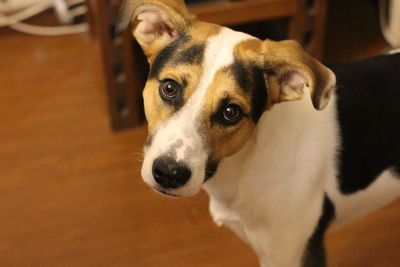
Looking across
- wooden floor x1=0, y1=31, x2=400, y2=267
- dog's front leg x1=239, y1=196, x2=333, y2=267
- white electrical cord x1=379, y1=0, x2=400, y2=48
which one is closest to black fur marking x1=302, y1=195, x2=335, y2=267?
dog's front leg x1=239, y1=196, x2=333, y2=267

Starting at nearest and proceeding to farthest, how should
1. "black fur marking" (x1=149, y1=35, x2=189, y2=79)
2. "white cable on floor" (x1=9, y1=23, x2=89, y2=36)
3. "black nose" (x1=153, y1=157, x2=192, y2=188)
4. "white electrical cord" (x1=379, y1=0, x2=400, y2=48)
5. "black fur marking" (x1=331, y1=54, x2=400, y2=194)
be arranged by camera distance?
"black nose" (x1=153, y1=157, x2=192, y2=188), "black fur marking" (x1=149, y1=35, x2=189, y2=79), "black fur marking" (x1=331, y1=54, x2=400, y2=194), "white electrical cord" (x1=379, y1=0, x2=400, y2=48), "white cable on floor" (x1=9, y1=23, x2=89, y2=36)

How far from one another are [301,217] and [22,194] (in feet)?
3.36

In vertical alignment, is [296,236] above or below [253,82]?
below

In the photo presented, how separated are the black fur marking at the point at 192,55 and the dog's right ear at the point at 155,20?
2.6 inches

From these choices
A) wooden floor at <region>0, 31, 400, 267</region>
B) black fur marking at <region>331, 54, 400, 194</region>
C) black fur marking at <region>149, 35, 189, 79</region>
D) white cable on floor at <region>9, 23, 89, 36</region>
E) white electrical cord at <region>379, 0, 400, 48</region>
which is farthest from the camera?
white cable on floor at <region>9, 23, 89, 36</region>

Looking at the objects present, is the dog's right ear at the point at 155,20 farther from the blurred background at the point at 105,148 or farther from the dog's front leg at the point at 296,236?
the blurred background at the point at 105,148

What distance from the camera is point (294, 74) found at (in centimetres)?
113

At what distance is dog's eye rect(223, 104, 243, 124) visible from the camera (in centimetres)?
110

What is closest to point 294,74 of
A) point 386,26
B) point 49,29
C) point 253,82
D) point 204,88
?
point 253,82

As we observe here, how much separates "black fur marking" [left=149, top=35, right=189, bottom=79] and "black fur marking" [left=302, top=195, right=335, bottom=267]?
0.47 meters

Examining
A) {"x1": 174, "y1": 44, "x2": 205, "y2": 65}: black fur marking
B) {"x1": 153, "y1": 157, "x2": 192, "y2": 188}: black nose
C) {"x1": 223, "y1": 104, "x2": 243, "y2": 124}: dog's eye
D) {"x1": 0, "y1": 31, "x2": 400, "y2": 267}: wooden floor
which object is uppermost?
{"x1": 174, "y1": 44, "x2": 205, "y2": 65}: black fur marking

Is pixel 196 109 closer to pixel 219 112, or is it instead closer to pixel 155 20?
pixel 219 112

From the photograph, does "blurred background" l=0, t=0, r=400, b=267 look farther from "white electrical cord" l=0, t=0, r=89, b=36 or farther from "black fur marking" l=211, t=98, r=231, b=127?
"black fur marking" l=211, t=98, r=231, b=127

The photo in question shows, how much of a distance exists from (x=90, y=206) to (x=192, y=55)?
3.05ft
